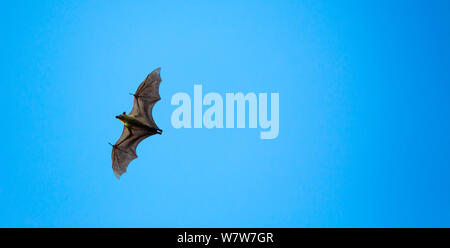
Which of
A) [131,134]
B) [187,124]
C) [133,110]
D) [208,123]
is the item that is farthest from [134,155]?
[208,123]

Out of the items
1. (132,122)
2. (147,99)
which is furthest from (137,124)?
(147,99)

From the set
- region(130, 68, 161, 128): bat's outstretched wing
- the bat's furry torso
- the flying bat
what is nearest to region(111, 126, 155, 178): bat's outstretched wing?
the flying bat

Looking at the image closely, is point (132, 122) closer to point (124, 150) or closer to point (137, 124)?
point (137, 124)

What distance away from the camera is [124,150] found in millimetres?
15430

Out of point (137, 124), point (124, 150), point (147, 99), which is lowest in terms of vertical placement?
point (124, 150)

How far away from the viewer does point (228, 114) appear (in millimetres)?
19453

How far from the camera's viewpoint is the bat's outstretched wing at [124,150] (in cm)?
1527

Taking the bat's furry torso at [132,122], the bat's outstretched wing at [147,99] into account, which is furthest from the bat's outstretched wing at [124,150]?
the bat's outstretched wing at [147,99]

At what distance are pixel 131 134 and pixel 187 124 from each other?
146 inches

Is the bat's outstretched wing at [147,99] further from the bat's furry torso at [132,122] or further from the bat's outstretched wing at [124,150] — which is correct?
the bat's outstretched wing at [124,150]

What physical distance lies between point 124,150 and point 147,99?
9.22 ft

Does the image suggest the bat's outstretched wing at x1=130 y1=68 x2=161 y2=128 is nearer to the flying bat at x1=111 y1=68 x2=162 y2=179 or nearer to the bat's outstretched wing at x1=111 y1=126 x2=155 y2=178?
the flying bat at x1=111 y1=68 x2=162 y2=179

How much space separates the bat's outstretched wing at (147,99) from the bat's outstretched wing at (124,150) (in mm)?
887

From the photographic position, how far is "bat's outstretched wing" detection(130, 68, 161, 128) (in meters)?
14.6
